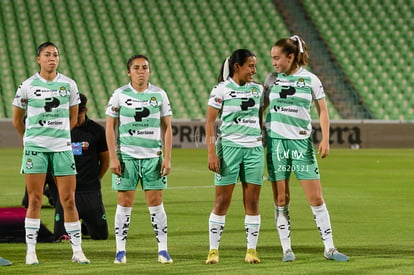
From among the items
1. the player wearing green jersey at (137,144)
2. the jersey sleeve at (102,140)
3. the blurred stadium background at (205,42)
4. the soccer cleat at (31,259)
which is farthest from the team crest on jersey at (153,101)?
the blurred stadium background at (205,42)

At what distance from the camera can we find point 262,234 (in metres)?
10.1

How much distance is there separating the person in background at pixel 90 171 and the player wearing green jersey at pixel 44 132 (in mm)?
1819

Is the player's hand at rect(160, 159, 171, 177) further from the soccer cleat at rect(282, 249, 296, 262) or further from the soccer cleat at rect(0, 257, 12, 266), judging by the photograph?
the soccer cleat at rect(0, 257, 12, 266)

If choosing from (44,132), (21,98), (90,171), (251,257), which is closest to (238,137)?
(251,257)

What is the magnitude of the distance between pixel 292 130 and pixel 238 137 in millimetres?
499

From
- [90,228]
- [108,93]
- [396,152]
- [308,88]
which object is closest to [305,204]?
[90,228]

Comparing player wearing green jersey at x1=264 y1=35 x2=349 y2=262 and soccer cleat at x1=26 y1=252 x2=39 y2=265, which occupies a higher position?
player wearing green jersey at x1=264 y1=35 x2=349 y2=262

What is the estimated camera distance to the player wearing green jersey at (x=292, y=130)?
7906 millimetres

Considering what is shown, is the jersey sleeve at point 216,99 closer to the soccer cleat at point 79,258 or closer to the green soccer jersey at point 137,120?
the green soccer jersey at point 137,120

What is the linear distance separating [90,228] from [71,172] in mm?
2006

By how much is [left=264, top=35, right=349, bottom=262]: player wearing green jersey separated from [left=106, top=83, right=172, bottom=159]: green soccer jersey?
40.1 inches

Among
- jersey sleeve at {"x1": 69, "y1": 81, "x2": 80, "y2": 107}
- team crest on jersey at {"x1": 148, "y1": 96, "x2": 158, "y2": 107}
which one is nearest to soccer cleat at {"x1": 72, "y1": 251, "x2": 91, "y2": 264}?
jersey sleeve at {"x1": 69, "y1": 81, "x2": 80, "y2": 107}

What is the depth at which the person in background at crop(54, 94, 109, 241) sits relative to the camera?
9688mm

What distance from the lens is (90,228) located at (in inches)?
381
